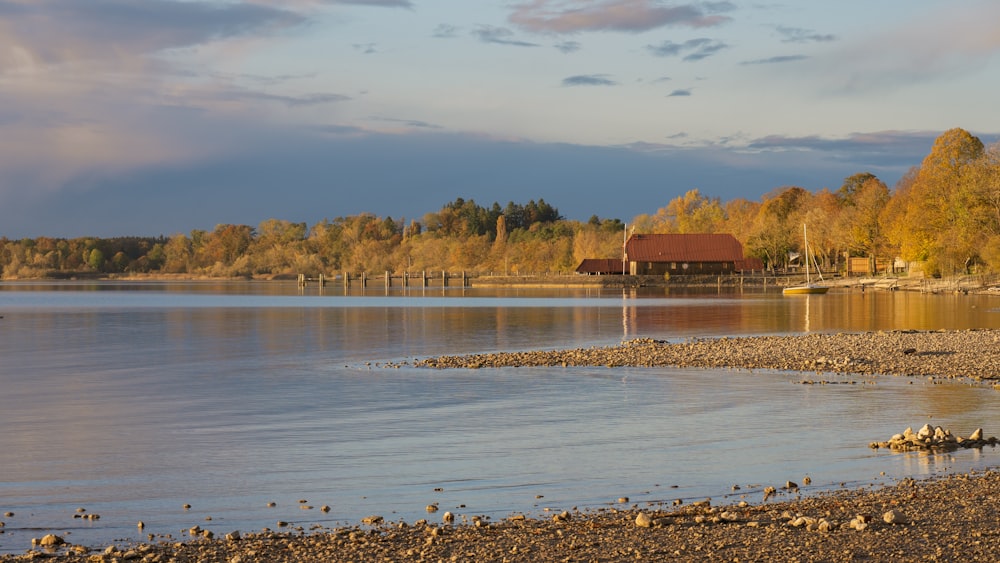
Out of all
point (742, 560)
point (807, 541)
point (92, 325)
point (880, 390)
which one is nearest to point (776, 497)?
point (807, 541)

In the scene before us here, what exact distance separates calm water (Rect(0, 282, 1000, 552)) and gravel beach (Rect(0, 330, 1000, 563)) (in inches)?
24.5

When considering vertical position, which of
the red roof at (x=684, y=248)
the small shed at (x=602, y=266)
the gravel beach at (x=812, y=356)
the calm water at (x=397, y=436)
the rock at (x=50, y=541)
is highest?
the red roof at (x=684, y=248)

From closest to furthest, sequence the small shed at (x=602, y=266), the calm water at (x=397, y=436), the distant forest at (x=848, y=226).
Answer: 1. the calm water at (x=397, y=436)
2. the distant forest at (x=848, y=226)
3. the small shed at (x=602, y=266)

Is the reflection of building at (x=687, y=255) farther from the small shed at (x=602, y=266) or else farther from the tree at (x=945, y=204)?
the tree at (x=945, y=204)

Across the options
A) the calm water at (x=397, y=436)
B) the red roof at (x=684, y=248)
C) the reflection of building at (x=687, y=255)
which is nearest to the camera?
the calm water at (x=397, y=436)

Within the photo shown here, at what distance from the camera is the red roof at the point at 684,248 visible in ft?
441

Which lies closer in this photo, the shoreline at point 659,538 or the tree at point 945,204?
the shoreline at point 659,538

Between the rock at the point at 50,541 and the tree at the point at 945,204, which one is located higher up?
the tree at the point at 945,204

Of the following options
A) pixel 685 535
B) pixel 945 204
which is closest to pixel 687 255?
pixel 945 204

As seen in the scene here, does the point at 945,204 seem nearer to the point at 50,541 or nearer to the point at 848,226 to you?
the point at 848,226

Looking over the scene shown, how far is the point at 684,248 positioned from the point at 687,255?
124 centimetres

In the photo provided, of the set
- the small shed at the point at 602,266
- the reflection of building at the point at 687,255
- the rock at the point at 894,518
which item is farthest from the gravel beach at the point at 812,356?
the small shed at the point at 602,266

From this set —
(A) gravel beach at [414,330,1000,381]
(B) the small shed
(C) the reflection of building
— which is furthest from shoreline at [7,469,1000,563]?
(B) the small shed

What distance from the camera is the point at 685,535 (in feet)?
31.9
